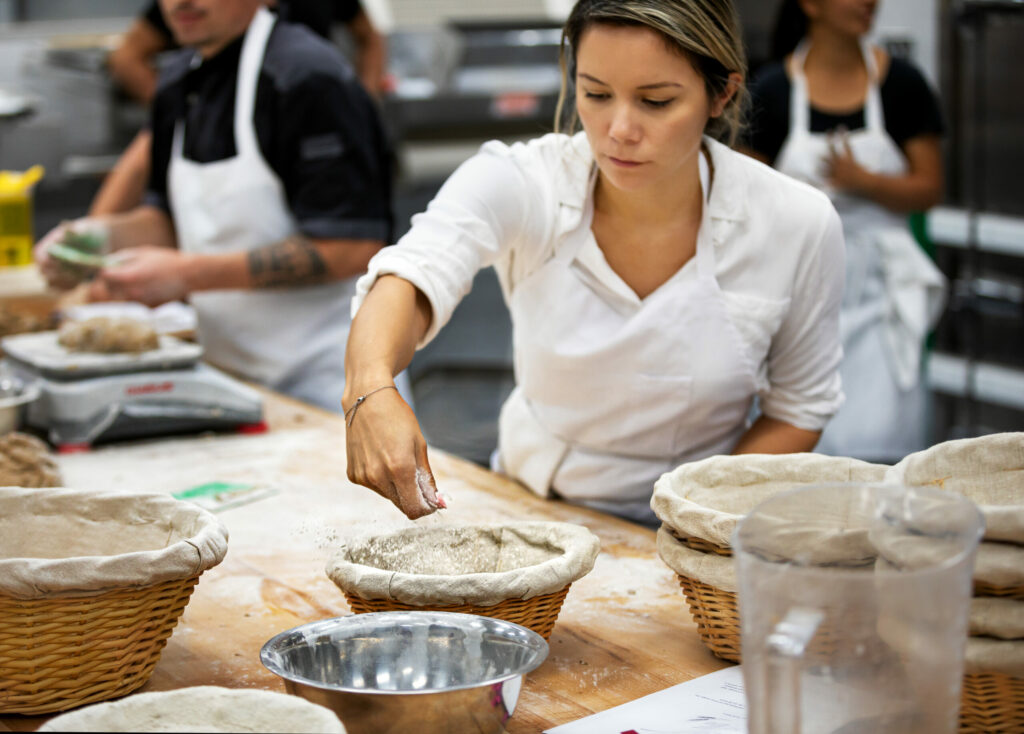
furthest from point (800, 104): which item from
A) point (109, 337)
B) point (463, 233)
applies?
point (109, 337)

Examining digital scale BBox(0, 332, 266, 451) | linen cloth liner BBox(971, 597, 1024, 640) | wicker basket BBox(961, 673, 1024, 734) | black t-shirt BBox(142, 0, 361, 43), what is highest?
black t-shirt BBox(142, 0, 361, 43)

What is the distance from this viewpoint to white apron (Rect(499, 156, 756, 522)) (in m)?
1.75

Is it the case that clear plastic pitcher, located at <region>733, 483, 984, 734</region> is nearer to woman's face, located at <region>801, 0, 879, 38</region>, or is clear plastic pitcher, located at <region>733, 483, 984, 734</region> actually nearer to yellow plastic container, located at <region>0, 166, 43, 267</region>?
woman's face, located at <region>801, 0, 879, 38</region>

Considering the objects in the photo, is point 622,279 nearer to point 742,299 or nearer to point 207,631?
point 742,299

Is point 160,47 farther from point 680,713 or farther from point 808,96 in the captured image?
point 680,713

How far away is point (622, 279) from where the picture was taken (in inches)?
70.2

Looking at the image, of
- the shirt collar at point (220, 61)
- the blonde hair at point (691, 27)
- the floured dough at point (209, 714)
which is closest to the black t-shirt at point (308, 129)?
the shirt collar at point (220, 61)

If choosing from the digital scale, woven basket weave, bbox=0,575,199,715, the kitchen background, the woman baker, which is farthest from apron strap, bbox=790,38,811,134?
woven basket weave, bbox=0,575,199,715

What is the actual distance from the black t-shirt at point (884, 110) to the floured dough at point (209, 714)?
2427mm

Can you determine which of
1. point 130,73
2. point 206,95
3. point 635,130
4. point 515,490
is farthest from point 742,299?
point 130,73

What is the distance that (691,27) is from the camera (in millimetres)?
1511

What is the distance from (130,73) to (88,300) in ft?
5.98

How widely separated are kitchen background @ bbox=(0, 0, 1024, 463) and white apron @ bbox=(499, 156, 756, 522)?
85.4 inches

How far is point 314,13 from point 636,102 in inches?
103
